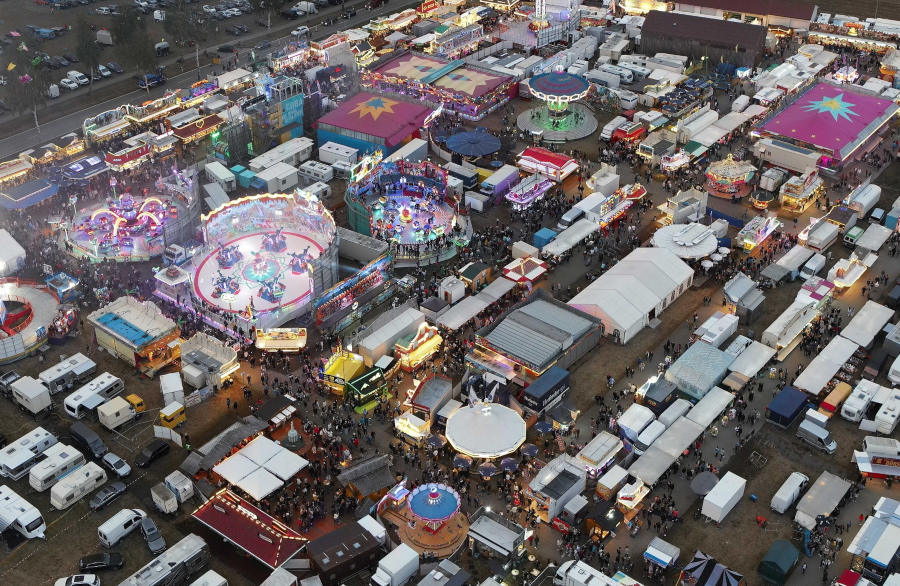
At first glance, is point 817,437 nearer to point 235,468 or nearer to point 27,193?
point 235,468

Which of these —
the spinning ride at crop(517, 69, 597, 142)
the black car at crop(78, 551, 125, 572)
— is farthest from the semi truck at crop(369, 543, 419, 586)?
the spinning ride at crop(517, 69, 597, 142)

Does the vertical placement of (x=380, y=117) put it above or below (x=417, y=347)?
above

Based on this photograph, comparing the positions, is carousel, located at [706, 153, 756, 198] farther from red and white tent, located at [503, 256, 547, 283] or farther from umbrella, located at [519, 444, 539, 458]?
umbrella, located at [519, 444, 539, 458]

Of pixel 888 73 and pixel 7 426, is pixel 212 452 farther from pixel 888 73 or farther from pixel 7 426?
pixel 888 73

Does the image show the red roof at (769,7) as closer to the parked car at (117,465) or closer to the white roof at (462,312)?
the white roof at (462,312)

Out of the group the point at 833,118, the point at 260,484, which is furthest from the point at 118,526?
the point at 833,118

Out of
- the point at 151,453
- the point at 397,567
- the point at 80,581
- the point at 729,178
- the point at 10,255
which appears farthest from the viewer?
the point at 729,178
